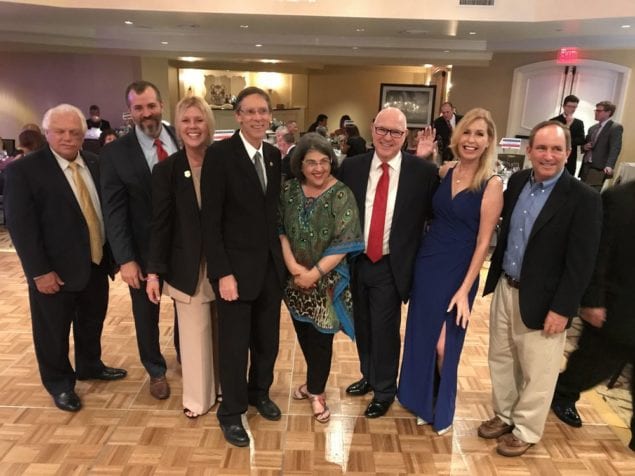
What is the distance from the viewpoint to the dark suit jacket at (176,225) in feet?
7.18

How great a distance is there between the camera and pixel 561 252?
2072 millimetres

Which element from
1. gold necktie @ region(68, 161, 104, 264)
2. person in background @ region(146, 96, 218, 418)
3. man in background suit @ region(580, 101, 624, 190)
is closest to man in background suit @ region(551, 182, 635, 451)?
person in background @ region(146, 96, 218, 418)

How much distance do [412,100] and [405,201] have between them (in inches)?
395

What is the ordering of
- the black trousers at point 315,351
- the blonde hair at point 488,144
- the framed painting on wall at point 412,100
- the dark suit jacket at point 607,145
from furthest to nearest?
the framed painting on wall at point 412,100 < the dark suit jacket at point 607,145 < the black trousers at point 315,351 < the blonde hair at point 488,144

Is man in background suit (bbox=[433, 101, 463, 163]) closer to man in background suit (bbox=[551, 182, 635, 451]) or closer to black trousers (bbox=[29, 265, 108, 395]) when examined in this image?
man in background suit (bbox=[551, 182, 635, 451])

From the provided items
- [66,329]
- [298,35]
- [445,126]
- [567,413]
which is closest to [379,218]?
[567,413]

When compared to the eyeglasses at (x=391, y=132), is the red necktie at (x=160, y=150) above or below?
below

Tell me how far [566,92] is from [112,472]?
10.3 metres

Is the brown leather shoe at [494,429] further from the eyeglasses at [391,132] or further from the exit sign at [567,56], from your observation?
the exit sign at [567,56]

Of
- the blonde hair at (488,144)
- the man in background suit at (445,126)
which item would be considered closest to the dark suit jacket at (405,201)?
the blonde hair at (488,144)

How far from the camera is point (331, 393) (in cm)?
287

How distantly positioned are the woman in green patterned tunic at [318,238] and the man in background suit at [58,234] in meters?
1.05

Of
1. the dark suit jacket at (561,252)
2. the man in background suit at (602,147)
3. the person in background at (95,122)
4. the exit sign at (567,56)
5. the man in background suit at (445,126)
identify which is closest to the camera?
the dark suit jacket at (561,252)

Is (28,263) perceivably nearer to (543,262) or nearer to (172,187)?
(172,187)
